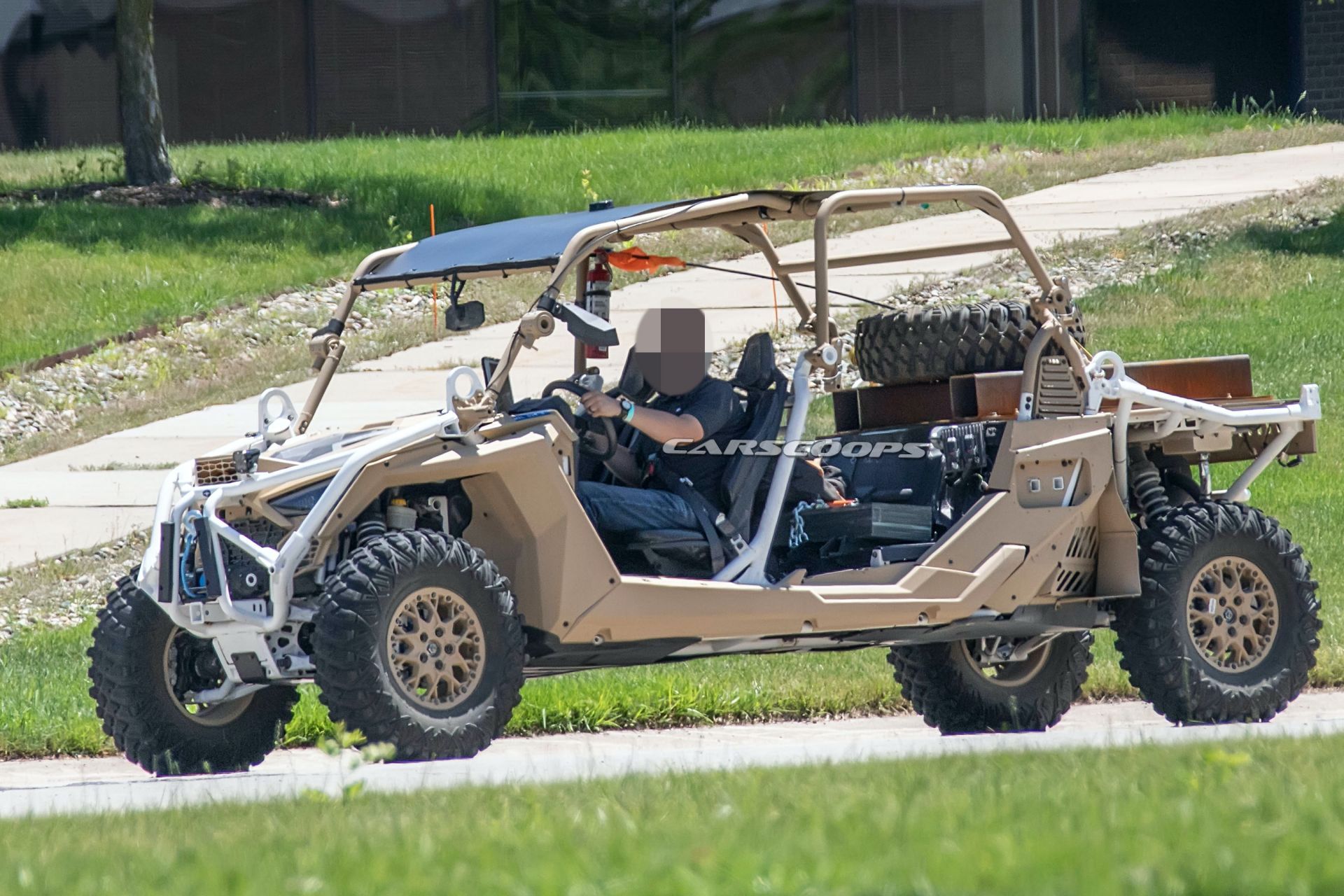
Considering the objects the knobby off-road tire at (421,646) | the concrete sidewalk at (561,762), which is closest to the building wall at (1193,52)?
the concrete sidewalk at (561,762)

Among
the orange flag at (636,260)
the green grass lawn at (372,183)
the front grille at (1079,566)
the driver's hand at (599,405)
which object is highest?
the green grass lawn at (372,183)

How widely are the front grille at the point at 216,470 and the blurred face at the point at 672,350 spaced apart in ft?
4.70

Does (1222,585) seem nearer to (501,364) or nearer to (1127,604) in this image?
(1127,604)

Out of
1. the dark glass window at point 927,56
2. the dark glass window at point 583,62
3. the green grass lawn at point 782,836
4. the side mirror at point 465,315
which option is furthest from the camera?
the dark glass window at point 927,56

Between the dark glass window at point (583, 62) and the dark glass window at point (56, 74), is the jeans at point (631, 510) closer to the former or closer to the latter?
the dark glass window at point (583, 62)

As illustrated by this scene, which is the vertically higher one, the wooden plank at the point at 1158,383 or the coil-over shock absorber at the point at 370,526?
the wooden plank at the point at 1158,383

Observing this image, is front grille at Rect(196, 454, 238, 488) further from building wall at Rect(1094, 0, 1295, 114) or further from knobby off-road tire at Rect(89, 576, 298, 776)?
building wall at Rect(1094, 0, 1295, 114)

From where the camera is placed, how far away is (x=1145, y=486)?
8.23 m

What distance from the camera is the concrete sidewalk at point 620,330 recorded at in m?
12.9

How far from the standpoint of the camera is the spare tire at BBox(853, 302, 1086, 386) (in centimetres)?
795

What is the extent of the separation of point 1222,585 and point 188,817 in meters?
4.33

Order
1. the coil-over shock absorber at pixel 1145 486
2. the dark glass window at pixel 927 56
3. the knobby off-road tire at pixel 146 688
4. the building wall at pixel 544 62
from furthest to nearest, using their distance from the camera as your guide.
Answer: the dark glass window at pixel 927 56 < the building wall at pixel 544 62 < the coil-over shock absorber at pixel 1145 486 < the knobby off-road tire at pixel 146 688

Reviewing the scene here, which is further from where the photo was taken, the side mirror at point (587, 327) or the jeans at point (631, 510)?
the jeans at point (631, 510)

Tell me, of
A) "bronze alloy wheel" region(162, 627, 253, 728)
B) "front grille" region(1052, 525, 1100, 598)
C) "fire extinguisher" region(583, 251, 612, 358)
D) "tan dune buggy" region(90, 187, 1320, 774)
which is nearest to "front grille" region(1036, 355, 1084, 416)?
"tan dune buggy" region(90, 187, 1320, 774)
